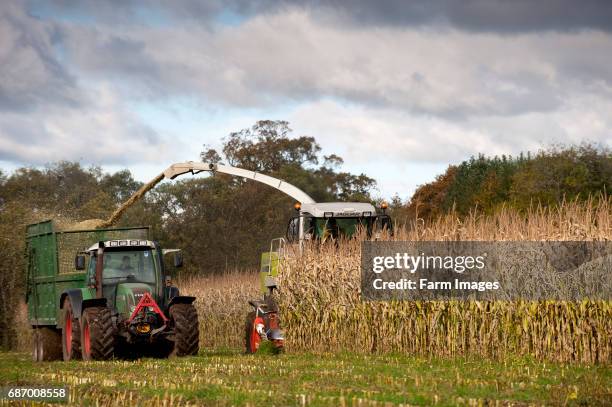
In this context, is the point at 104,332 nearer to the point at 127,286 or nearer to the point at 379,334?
the point at 127,286

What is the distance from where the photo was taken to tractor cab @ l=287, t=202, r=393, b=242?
24953 mm

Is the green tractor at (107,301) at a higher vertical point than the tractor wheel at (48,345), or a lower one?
higher

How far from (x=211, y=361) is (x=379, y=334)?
402cm

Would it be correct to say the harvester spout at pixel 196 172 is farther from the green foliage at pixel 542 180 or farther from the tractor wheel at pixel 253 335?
the green foliage at pixel 542 180

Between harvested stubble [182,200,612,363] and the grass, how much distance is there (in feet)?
1.84

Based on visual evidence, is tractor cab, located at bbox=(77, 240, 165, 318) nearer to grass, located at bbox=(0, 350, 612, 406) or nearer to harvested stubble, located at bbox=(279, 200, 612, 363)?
grass, located at bbox=(0, 350, 612, 406)

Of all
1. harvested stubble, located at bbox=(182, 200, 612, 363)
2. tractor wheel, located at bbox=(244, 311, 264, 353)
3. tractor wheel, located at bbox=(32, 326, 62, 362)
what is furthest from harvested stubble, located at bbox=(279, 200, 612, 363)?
tractor wheel, located at bbox=(32, 326, 62, 362)

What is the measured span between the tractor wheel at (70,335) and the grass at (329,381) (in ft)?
5.24

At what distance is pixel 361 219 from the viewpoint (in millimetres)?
25125

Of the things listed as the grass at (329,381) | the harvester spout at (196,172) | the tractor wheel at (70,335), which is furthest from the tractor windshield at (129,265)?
the harvester spout at (196,172)

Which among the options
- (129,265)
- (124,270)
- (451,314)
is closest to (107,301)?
(124,270)

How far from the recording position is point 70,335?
22.6 metres

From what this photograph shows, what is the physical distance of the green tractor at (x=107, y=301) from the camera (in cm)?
2100

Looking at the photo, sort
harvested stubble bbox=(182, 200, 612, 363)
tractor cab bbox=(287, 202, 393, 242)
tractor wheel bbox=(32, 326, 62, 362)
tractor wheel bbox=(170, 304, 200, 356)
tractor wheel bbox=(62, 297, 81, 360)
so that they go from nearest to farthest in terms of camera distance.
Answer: harvested stubble bbox=(182, 200, 612, 363)
tractor wheel bbox=(170, 304, 200, 356)
tractor wheel bbox=(62, 297, 81, 360)
tractor wheel bbox=(32, 326, 62, 362)
tractor cab bbox=(287, 202, 393, 242)
